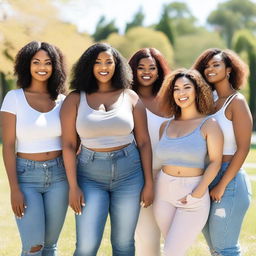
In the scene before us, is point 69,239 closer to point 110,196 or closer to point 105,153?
point 110,196

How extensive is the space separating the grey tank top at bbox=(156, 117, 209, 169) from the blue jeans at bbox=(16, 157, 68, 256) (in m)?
0.80

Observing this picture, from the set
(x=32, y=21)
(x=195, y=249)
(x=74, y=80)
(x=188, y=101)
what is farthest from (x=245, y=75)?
(x=32, y=21)

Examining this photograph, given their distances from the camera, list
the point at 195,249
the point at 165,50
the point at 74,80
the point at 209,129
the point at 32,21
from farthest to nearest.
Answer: the point at 165,50 < the point at 32,21 < the point at 195,249 < the point at 74,80 < the point at 209,129

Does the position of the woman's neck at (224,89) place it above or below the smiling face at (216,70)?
below

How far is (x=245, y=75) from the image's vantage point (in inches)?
157

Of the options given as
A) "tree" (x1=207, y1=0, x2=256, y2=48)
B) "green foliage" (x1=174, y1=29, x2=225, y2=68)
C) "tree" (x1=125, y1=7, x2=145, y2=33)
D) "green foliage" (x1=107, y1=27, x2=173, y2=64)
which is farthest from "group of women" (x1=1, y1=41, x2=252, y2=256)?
"tree" (x1=207, y1=0, x2=256, y2=48)

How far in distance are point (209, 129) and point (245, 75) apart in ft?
2.17

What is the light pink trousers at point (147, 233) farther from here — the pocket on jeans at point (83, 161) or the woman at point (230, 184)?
the pocket on jeans at point (83, 161)

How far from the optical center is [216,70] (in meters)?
3.85

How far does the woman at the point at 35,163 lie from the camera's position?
364cm

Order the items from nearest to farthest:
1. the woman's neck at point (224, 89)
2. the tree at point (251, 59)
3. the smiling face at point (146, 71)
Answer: the woman's neck at point (224, 89)
the smiling face at point (146, 71)
the tree at point (251, 59)

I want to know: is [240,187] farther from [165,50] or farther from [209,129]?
[165,50]

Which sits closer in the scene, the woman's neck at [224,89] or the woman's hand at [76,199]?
the woman's hand at [76,199]

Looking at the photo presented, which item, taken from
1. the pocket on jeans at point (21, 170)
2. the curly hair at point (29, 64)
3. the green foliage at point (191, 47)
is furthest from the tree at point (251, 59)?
the pocket on jeans at point (21, 170)
